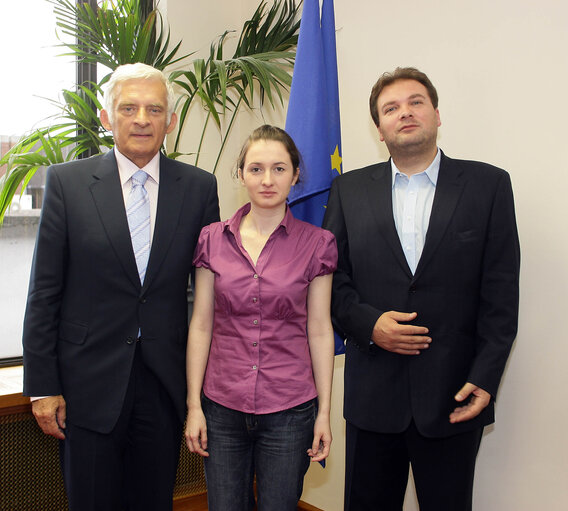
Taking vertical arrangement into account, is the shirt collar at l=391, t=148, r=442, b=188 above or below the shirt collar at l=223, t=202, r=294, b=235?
above

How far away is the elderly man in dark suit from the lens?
5.45 feet

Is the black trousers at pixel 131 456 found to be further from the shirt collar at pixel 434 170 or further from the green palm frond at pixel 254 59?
the green palm frond at pixel 254 59

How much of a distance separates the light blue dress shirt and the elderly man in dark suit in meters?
0.64

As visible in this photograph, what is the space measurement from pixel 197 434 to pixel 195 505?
1.72m

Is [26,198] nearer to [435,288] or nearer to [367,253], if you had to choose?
[367,253]

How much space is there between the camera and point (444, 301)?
67.7 inches

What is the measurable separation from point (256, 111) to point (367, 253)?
1.95m

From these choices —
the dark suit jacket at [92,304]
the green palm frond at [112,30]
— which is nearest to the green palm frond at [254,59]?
the green palm frond at [112,30]

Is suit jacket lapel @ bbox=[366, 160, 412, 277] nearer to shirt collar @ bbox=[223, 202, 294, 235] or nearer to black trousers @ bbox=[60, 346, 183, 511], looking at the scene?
shirt collar @ bbox=[223, 202, 294, 235]

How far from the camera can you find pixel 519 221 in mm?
2186

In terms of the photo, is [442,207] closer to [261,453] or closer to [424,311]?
[424,311]

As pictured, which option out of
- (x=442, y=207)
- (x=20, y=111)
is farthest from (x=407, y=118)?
(x=20, y=111)

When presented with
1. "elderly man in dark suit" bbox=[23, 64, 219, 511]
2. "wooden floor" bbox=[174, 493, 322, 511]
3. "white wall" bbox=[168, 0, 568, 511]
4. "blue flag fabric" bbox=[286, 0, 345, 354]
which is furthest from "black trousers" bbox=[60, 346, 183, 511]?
"wooden floor" bbox=[174, 493, 322, 511]

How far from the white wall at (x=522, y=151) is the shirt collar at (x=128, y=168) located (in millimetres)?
1245
